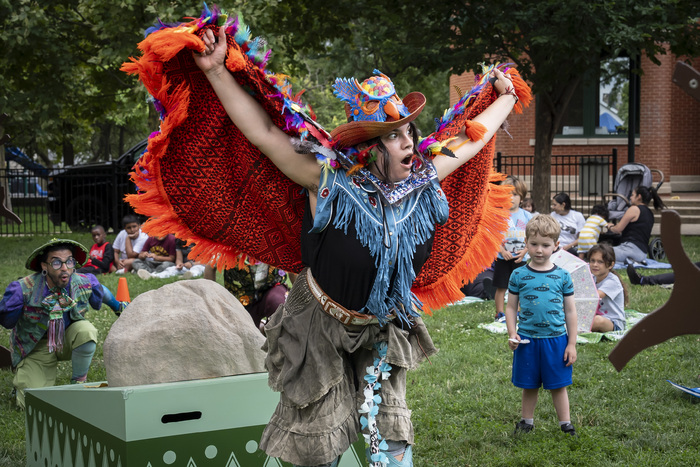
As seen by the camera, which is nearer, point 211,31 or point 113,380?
point 211,31

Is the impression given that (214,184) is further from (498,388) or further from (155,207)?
(498,388)

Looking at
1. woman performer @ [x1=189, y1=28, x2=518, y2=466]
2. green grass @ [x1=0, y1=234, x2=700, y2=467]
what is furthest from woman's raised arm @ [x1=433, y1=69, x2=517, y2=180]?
green grass @ [x1=0, y1=234, x2=700, y2=467]

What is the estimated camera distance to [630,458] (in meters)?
4.62

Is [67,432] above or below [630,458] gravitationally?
above

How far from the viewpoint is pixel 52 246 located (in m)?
5.65

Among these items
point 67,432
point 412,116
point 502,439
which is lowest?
point 502,439

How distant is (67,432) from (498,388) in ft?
10.7

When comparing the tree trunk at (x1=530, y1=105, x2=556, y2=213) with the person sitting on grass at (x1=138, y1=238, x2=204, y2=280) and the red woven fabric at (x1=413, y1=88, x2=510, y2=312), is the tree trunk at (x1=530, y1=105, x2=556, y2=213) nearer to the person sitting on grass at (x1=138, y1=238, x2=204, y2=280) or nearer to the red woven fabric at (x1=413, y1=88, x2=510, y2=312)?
the person sitting on grass at (x1=138, y1=238, x2=204, y2=280)

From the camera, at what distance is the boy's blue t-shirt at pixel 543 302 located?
4988 millimetres

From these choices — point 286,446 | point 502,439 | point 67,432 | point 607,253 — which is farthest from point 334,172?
point 607,253

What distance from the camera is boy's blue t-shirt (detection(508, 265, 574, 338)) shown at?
499cm

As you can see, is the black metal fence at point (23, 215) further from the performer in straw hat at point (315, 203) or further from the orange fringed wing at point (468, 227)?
the orange fringed wing at point (468, 227)

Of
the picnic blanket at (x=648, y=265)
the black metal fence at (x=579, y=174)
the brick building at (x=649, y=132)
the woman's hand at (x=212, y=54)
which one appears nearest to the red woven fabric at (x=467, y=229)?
the woman's hand at (x=212, y=54)

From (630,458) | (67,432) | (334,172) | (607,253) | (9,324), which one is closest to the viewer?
(334,172)
